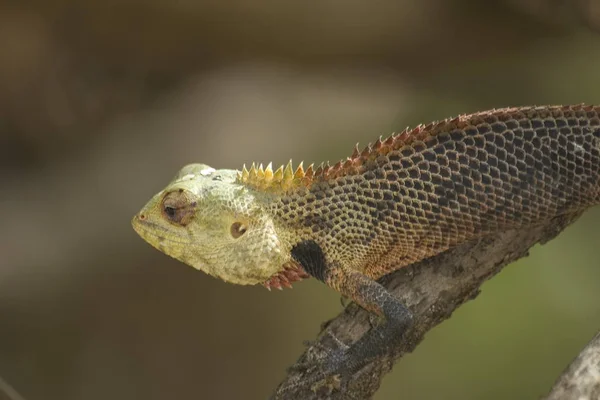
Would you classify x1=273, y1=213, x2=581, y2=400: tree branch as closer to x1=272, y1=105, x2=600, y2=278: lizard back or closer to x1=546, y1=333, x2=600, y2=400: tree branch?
x1=272, y1=105, x2=600, y2=278: lizard back

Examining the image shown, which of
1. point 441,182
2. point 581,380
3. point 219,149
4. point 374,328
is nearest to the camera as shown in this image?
point 581,380

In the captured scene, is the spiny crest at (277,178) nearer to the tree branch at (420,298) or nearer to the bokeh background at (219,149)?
the tree branch at (420,298)

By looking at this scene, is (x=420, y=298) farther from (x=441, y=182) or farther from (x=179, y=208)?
(x=179, y=208)

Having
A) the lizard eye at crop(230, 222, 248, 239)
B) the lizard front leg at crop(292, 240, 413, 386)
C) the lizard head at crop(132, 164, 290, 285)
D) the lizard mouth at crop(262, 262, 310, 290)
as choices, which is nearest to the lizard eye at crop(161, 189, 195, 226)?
the lizard head at crop(132, 164, 290, 285)

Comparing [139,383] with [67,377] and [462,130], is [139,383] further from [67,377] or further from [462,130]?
[462,130]

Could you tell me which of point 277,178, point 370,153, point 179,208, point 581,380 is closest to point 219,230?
point 179,208

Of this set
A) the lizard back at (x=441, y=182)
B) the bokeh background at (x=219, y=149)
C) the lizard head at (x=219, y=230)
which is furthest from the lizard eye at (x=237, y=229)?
the bokeh background at (x=219, y=149)
